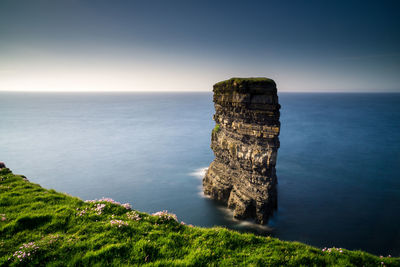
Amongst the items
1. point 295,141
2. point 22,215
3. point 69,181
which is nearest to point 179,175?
point 69,181

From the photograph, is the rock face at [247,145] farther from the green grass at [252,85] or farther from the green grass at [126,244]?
the green grass at [126,244]

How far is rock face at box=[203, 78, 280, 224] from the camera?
890 inches

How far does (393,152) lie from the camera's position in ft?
180

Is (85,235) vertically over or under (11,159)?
over

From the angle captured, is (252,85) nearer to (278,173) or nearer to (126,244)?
(126,244)

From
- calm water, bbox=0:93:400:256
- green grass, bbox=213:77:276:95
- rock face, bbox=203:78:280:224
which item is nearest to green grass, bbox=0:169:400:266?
rock face, bbox=203:78:280:224

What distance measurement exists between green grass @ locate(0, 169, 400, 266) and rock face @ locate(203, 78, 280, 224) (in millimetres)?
16031

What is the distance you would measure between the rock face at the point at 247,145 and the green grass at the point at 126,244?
52.6ft

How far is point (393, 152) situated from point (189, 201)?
59.1 meters

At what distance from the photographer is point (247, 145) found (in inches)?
979

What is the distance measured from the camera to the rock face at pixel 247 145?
2259 cm

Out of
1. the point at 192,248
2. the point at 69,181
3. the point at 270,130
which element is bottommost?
the point at 69,181

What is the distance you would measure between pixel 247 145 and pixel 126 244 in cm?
1996

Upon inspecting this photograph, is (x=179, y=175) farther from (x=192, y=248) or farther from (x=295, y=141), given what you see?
(x=295, y=141)
